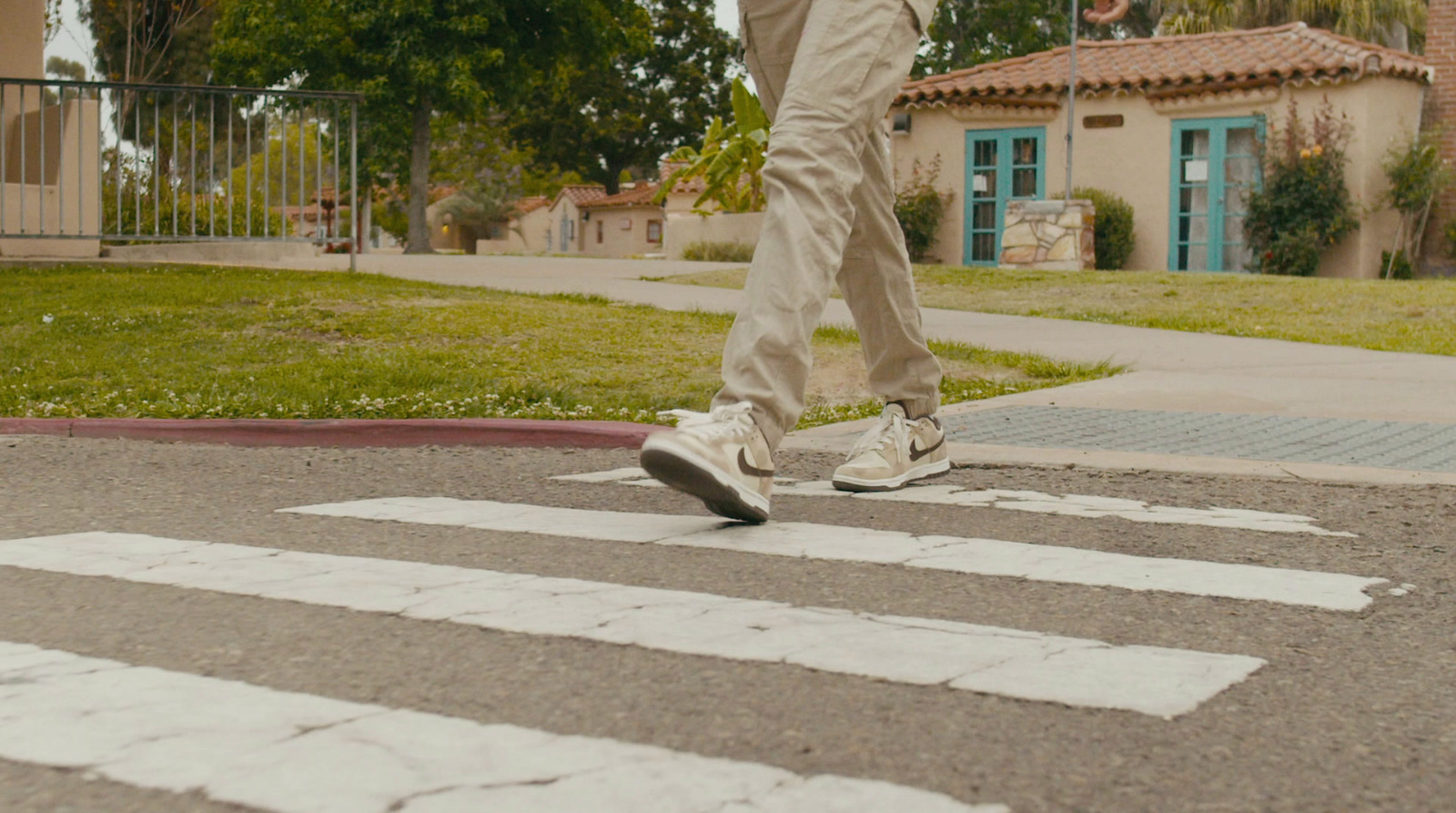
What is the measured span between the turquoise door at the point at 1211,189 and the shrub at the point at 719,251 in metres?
6.20

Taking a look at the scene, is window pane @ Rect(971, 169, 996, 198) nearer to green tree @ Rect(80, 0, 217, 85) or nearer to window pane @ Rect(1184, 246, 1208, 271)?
window pane @ Rect(1184, 246, 1208, 271)

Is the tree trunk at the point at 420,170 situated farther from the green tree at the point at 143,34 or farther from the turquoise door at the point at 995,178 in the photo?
the turquoise door at the point at 995,178

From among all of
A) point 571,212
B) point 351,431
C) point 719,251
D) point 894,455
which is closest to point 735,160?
point 719,251

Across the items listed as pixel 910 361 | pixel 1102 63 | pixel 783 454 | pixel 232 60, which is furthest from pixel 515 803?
pixel 232 60

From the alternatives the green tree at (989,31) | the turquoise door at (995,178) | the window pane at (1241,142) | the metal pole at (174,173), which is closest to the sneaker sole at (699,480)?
the metal pole at (174,173)

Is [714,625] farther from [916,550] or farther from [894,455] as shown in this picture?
[894,455]

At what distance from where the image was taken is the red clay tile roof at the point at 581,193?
63.2 m

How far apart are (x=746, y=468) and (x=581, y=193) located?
61583 millimetres

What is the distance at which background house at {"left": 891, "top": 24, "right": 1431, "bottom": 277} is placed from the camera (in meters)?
20.8

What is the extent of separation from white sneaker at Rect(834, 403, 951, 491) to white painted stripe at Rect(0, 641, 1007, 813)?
86.2 inches

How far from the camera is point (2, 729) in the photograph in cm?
202

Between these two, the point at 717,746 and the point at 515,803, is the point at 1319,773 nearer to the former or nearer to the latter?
the point at 717,746

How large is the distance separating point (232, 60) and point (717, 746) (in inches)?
1413

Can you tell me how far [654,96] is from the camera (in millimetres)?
60844
